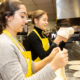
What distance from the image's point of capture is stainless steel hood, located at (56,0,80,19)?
1886 mm

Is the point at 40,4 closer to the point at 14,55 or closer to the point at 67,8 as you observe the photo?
the point at 67,8

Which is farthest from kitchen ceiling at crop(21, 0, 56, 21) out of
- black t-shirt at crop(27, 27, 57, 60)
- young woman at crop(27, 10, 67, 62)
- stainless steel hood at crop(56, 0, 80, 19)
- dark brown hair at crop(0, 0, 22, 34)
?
dark brown hair at crop(0, 0, 22, 34)

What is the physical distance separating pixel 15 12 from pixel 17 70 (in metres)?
0.41

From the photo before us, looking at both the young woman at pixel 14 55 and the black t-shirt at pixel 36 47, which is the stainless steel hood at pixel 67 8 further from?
the young woman at pixel 14 55

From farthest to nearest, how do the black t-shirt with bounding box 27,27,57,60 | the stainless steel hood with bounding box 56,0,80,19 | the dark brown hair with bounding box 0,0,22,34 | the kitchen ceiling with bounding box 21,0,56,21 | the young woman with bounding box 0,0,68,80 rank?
the kitchen ceiling with bounding box 21,0,56,21
the stainless steel hood with bounding box 56,0,80,19
the black t-shirt with bounding box 27,27,57,60
the dark brown hair with bounding box 0,0,22,34
the young woman with bounding box 0,0,68,80

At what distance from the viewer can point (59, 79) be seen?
31.6 inches

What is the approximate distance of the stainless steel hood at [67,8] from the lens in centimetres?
189

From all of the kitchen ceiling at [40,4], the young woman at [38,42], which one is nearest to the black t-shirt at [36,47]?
the young woman at [38,42]

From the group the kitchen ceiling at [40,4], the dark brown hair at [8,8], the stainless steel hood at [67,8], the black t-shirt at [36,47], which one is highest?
the kitchen ceiling at [40,4]

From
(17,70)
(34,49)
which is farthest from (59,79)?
(34,49)

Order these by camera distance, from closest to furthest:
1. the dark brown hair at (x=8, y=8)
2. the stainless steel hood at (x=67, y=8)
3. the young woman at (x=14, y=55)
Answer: the young woman at (x=14, y=55) → the dark brown hair at (x=8, y=8) → the stainless steel hood at (x=67, y=8)

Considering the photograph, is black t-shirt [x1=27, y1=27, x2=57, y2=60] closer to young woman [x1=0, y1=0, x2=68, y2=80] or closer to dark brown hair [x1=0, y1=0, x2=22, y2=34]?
young woman [x1=0, y1=0, x2=68, y2=80]

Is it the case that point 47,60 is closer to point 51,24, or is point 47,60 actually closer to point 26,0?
point 26,0

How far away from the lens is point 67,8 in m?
1.98
